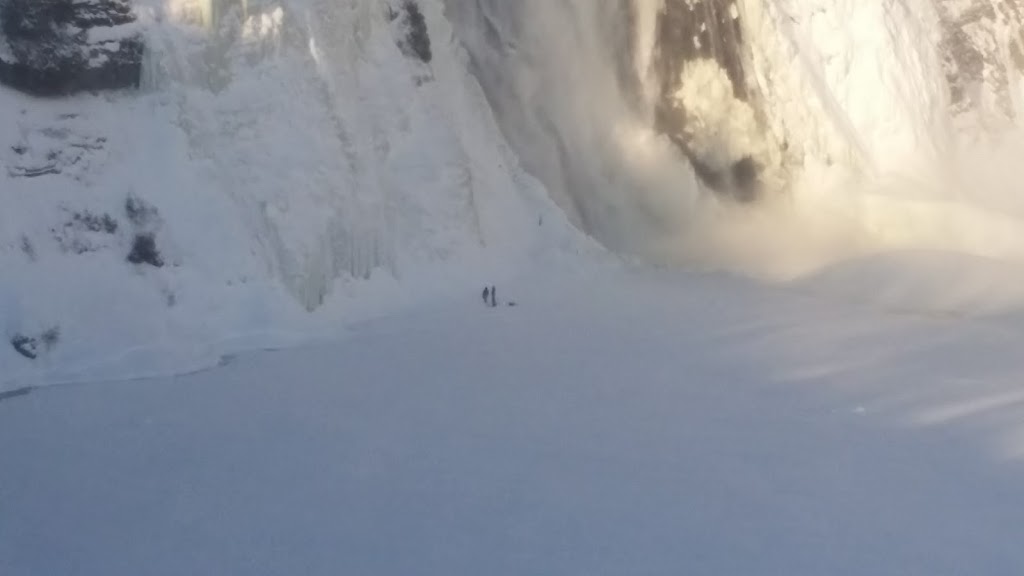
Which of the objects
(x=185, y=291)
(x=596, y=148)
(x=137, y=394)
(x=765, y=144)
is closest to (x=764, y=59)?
(x=765, y=144)

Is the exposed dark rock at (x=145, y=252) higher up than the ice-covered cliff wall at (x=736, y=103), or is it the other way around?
the ice-covered cliff wall at (x=736, y=103)

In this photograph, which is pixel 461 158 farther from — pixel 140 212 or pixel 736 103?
pixel 140 212

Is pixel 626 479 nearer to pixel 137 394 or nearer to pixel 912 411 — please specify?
pixel 912 411

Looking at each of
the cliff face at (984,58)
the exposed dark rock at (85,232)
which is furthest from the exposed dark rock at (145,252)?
the cliff face at (984,58)

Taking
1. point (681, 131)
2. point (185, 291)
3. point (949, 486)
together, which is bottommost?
point (949, 486)

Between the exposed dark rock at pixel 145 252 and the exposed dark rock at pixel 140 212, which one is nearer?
the exposed dark rock at pixel 145 252

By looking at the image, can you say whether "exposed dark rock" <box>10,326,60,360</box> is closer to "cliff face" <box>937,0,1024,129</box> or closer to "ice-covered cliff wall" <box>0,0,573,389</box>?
"ice-covered cliff wall" <box>0,0,573,389</box>

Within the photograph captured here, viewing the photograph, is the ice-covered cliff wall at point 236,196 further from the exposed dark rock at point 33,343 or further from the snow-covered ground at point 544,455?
the snow-covered ground at point 544,455
